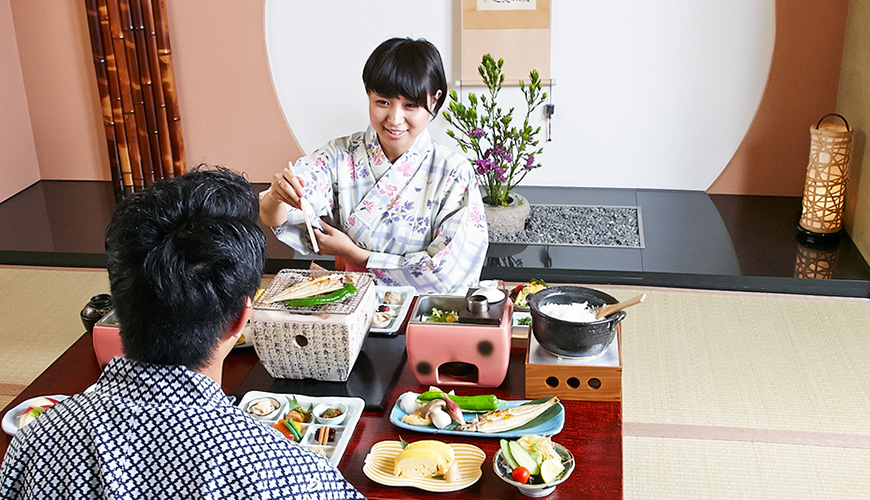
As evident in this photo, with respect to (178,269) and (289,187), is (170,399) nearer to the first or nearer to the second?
(178,269)

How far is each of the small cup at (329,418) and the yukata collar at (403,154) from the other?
104cm

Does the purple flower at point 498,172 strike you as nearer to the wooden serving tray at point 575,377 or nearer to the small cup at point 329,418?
the wooden serving tray at point 575,377

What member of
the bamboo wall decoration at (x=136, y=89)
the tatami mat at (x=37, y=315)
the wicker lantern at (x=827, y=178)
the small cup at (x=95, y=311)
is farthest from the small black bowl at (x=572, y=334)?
the bamboo wall decoration at (x=136, y=89)

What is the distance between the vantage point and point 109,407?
3.87ft

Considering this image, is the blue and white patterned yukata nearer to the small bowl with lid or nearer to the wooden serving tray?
the small bowl with lid

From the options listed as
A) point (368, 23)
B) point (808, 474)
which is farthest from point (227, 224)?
point (368, 23)

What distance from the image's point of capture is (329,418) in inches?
66.1

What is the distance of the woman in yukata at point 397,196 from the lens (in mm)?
2373

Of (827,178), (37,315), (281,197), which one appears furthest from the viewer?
(827,178)

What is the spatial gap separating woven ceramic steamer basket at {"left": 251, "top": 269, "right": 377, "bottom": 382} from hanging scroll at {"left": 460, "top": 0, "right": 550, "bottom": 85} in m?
3.12

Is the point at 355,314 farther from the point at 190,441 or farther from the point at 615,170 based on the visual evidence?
the point at 615,170

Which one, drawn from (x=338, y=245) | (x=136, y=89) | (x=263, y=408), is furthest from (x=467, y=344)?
(x=136, y=89)

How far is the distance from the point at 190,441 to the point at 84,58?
458 cm

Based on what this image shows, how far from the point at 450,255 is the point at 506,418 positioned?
811 mm
